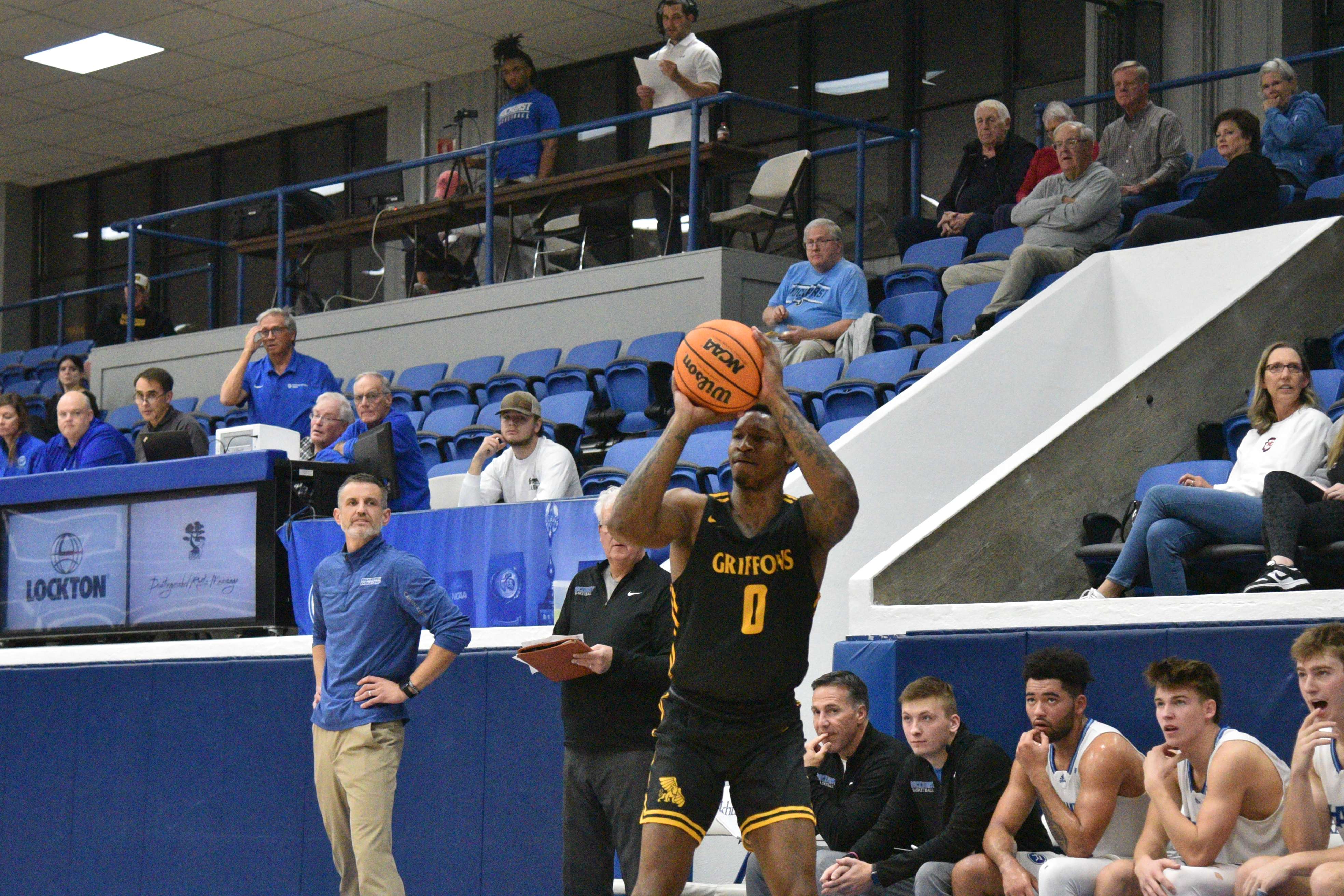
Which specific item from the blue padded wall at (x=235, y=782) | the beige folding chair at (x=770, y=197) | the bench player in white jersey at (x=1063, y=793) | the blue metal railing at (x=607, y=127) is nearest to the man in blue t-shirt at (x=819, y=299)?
the blue metal railing at (x=607, y=127)

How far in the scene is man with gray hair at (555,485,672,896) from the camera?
5.59 m

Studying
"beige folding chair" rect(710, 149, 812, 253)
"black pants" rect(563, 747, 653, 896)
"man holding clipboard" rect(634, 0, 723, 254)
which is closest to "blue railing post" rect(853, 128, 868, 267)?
"beige folding chair" rect(710, 149, 812, 253)

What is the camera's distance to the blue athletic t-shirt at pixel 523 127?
44.4 ft

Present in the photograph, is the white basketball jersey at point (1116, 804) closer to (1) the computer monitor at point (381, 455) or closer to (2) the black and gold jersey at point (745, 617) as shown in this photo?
(2) the black and gold jersey at point (745, 617)

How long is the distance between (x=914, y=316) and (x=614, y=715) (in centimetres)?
506

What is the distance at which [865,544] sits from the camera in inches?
276

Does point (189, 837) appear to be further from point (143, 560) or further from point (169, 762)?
point (143, 560)

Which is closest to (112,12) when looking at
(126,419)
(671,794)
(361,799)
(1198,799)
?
(126,419)

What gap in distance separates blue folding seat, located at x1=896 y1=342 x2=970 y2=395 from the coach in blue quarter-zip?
9.50 feet

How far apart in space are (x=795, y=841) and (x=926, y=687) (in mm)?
1327

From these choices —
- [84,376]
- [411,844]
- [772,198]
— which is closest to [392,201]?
[84,376]

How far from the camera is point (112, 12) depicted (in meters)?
15.9

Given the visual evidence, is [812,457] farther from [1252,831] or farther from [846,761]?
[846,761]

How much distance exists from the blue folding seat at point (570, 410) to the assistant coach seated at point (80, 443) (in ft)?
A: 8.00
